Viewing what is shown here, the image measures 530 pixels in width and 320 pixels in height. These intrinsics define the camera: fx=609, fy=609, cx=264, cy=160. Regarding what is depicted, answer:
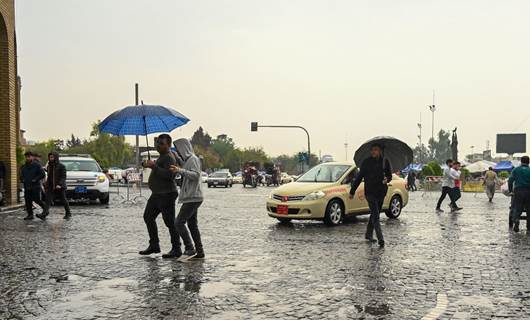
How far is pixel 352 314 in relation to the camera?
565 centimetres

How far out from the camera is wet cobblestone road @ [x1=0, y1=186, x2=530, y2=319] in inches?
229

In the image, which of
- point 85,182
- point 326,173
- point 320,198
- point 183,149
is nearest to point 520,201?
point 320,198

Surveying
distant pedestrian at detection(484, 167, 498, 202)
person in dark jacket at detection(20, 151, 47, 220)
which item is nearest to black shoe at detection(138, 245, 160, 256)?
person in dark jacket at detection(20, 151, 47, 220)

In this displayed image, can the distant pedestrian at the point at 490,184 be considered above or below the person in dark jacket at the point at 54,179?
below

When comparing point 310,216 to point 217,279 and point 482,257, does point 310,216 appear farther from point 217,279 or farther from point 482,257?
point 217,279

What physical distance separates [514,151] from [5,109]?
67847mm

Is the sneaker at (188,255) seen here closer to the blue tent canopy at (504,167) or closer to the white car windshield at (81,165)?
the white car windshield at (81,165)

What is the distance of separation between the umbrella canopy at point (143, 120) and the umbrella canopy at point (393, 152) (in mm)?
4133

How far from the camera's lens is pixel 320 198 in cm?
1384

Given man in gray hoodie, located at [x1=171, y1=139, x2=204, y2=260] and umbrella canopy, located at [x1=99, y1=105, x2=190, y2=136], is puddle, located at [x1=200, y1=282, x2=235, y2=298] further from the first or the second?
umbrella canopy, located at [x1=99, y1=105, x2=190, y2=136]

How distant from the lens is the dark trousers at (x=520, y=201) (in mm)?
12812

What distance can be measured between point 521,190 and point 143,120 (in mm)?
9252

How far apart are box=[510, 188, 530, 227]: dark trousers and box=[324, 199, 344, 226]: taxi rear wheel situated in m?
3.79

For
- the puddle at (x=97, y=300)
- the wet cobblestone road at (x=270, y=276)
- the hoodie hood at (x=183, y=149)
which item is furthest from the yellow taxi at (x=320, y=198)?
the puddle at (x=97, y=300)
